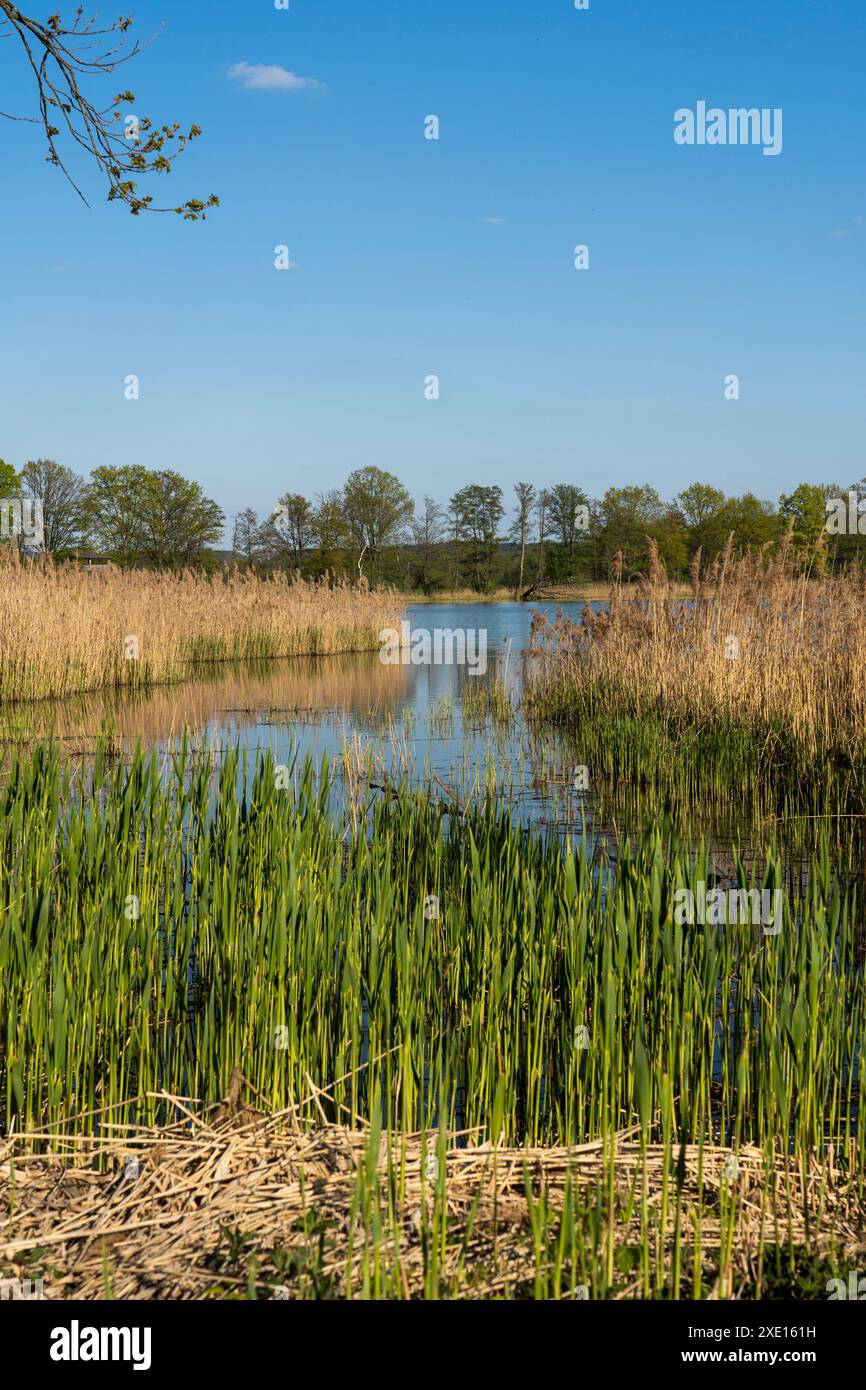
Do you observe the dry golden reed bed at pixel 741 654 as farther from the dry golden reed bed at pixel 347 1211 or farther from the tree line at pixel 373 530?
the tree line at pixel 373 530

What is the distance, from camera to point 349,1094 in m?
3.59

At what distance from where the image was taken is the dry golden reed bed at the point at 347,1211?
230 centimetres

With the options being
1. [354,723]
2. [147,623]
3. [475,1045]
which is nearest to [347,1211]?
[475,1045]

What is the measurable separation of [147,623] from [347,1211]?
54.9 feet

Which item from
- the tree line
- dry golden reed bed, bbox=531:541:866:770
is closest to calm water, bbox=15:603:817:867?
dry golden reed bed, bbox=531:541:866:770

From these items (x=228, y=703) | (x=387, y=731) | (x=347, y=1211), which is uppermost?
(x=228, y=703)

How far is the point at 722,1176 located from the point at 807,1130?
18.7 inches

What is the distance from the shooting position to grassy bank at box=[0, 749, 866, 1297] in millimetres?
2510

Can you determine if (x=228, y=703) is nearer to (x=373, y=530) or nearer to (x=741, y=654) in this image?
(x=741, y=654)

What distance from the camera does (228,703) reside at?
48.3 feet

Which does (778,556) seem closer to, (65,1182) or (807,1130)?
(807,1130)

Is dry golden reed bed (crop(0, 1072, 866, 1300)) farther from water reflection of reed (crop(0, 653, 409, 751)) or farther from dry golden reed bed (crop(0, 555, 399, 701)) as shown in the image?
dry golden reed bed (crop(0, 555, 399, 701))
